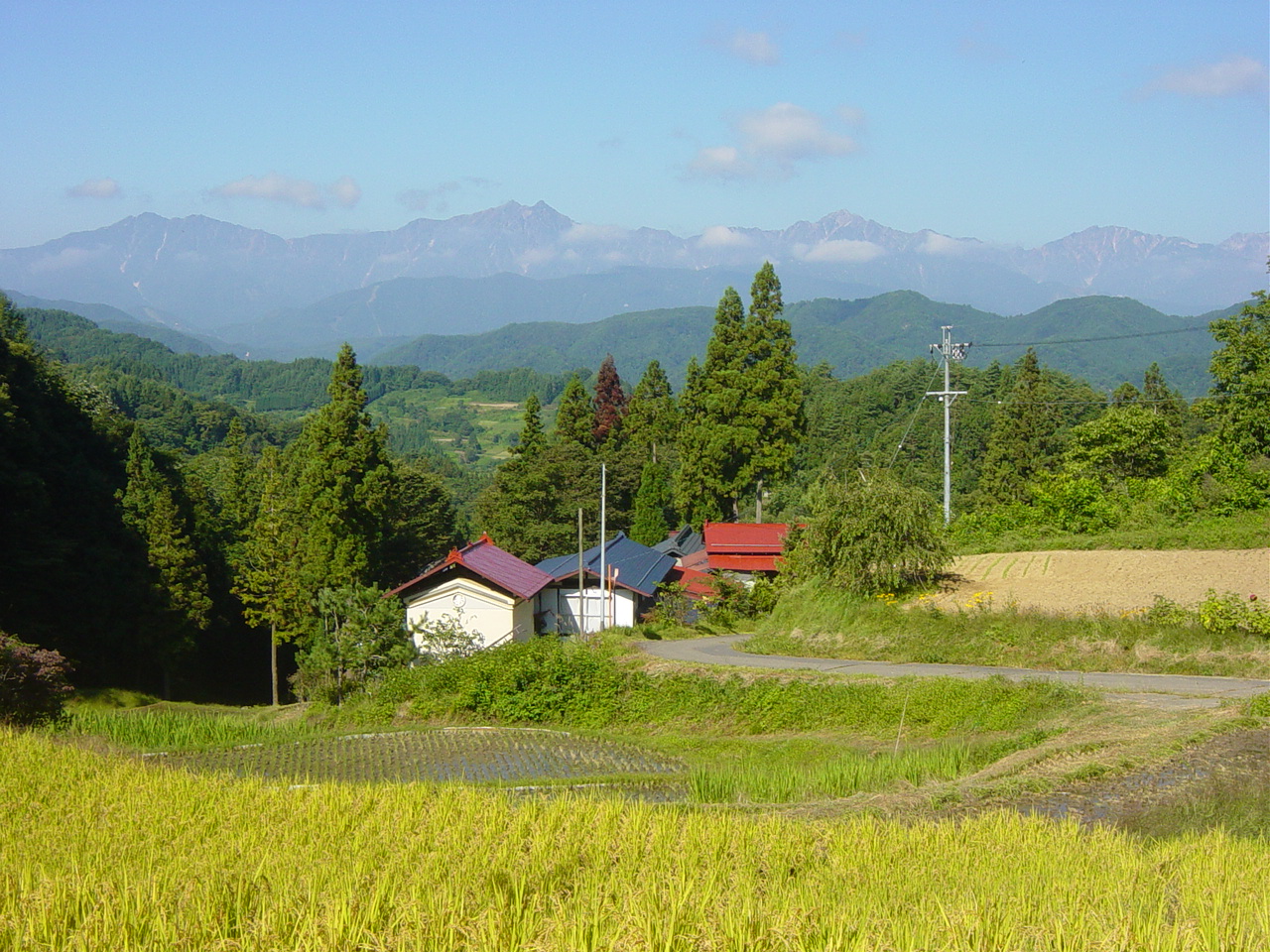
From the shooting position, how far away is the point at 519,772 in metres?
11.9

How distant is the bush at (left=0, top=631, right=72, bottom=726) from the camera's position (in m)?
12.9

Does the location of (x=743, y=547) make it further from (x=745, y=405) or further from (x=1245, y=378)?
(x=1245, y=378)

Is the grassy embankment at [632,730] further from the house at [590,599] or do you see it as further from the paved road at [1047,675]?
the house at [590,599]

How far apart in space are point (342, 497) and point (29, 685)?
621 inches

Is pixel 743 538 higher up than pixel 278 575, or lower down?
higher up

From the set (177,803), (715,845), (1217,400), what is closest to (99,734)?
(177,803)

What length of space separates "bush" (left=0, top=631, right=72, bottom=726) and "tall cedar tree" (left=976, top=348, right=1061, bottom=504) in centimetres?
3609

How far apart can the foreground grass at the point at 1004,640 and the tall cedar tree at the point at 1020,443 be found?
2367 centimetres

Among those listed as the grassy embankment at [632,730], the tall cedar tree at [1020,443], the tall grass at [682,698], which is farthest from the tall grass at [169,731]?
the tall cedar tree at [1020,443]

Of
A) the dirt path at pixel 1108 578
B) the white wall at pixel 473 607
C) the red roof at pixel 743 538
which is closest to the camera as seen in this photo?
the dirt path at pixel 1108 578

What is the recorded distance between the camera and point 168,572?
31016 mm

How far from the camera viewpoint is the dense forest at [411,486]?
26.9 meters

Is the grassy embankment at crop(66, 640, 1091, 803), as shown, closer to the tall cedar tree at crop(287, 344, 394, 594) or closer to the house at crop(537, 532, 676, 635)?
the house at crop(537, 532, 676, 635)

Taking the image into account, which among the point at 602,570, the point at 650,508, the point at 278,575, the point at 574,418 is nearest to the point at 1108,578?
the point at 602,570
